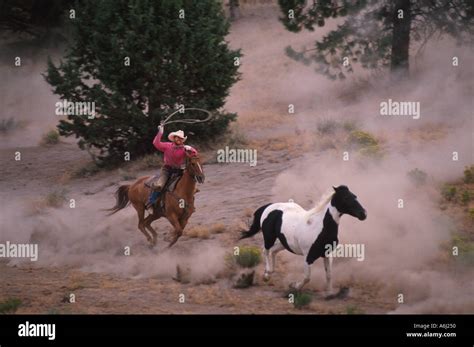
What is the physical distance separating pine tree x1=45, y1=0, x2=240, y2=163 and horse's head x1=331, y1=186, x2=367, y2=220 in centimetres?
1317

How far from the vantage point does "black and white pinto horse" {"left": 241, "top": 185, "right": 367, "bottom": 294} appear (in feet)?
46.3

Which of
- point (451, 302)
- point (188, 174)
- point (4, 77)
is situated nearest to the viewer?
point (451, 302)

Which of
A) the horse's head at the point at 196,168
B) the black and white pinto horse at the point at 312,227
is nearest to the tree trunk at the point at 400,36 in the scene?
Answer: the horse's head at the point at 196,168

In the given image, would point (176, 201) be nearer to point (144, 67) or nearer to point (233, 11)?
point (144, 67)

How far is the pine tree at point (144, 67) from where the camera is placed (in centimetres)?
2652

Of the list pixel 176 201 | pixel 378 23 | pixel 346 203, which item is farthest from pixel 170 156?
pixel 378 23

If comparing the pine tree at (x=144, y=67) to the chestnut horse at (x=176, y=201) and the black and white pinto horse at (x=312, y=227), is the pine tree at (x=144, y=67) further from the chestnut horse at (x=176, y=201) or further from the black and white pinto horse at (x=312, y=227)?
the black and white pinto horse at (x=312, y=227)

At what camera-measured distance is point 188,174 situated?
17484 millimetres

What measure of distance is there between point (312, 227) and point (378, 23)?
→ 65.7 feet

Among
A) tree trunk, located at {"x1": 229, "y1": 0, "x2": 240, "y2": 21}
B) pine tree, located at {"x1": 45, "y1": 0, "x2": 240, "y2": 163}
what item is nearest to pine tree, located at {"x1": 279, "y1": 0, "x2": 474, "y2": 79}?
Result: pine tree, located at {"x1": 45, "y1": 0, "x2": 240, "y2": 163}

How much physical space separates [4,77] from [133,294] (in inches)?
1169

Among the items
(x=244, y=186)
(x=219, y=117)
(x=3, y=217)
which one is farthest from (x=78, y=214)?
(x=219, y=117)

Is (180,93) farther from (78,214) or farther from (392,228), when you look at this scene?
(392,228)

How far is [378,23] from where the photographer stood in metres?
33.0
